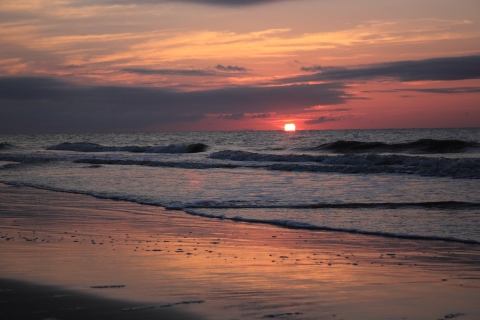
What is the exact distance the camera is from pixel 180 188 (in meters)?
17.0

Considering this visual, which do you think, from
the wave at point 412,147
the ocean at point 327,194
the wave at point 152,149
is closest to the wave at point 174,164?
the ocean at point 327,194

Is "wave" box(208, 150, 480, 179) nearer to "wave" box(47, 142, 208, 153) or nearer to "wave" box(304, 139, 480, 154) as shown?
"wave" box(304, 139, 480, 154)

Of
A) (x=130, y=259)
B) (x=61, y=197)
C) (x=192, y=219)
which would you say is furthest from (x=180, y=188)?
(x=130, y=259)

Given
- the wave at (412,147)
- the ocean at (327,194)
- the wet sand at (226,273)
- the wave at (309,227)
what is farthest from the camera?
the wave at (412,147)

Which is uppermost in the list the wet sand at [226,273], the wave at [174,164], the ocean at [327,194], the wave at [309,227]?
the wet sand at [226,273]

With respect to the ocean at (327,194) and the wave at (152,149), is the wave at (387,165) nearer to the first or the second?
the ocean at (327,194)

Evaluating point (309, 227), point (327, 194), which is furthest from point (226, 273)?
point (327, 194)

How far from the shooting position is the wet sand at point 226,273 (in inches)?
197

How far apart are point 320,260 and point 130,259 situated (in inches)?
100

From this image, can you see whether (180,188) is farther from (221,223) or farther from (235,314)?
(235,314)

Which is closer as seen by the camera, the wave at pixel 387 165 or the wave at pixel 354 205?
the wave at pixel 354 205

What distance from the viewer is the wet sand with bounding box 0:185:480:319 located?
16.4 ft

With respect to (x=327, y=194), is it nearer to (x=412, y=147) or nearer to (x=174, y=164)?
(x=174, y=164)

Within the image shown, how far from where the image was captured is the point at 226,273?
6.30 metres
